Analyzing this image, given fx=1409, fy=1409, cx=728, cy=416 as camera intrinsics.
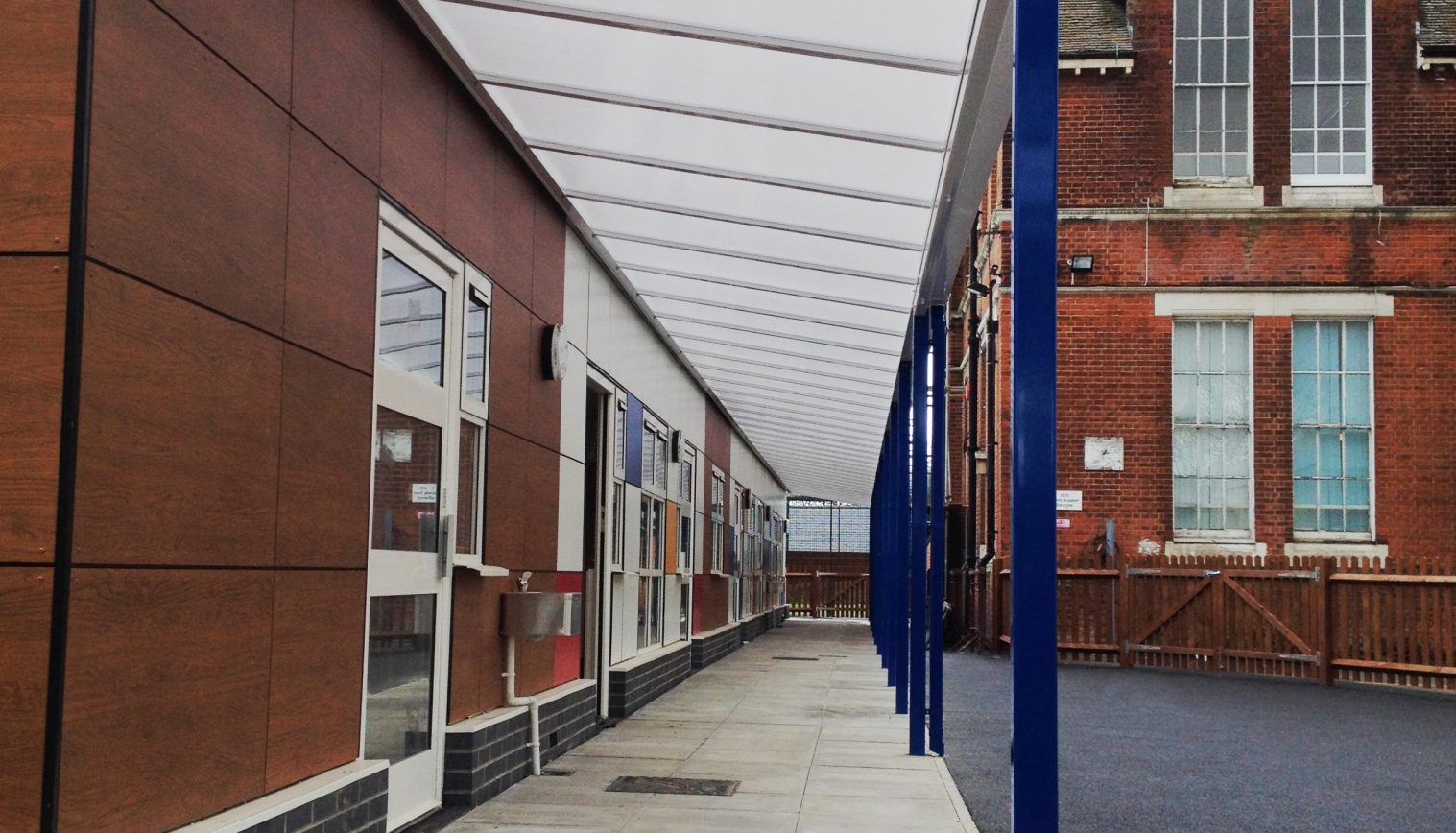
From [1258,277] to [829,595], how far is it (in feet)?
68.0

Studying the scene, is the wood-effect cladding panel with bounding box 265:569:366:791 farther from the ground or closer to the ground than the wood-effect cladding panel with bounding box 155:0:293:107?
closer to the ground

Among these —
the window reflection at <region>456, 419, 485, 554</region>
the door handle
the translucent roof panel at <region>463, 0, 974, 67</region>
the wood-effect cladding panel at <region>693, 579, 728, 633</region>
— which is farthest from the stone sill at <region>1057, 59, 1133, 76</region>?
the door handle

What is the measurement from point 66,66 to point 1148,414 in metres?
15.7

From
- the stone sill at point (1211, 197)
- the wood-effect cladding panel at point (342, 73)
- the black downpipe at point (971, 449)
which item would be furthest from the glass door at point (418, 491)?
the black downpipe at point (971, 449)

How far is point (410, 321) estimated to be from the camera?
5711 millimetres

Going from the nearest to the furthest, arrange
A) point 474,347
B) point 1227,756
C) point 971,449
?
1. point 474,347
2. point 1227,756
3. point 971,449

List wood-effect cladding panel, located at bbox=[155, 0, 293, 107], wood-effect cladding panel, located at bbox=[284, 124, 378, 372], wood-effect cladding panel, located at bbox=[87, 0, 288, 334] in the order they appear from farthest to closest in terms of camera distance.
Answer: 1. wood-effect cladding panel, located at bbox=[284, 124, 378, 372]
2. wood-effect cladding panel, located at bbox=[155, 0, 293, 107]
3. wood-effect cladding panel, located at bbox=[87, 0, 288, 334]

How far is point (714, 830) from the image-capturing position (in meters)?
6.07

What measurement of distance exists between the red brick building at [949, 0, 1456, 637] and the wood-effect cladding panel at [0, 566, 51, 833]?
50.2ft

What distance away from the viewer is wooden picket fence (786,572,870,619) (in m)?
36.2

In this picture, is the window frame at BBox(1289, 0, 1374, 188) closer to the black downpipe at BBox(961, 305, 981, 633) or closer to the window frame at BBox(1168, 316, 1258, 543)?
the window frame at BBox(1168, 316, 1258, 543)

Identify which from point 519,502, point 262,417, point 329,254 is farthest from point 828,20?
point 519,502

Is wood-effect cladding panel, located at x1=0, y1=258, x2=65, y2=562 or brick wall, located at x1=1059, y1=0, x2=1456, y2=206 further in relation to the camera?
brick wall, located at x1=1059, y1=0, x2=1456, y2=206

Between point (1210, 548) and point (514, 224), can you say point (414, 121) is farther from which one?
point (1210, 548)
